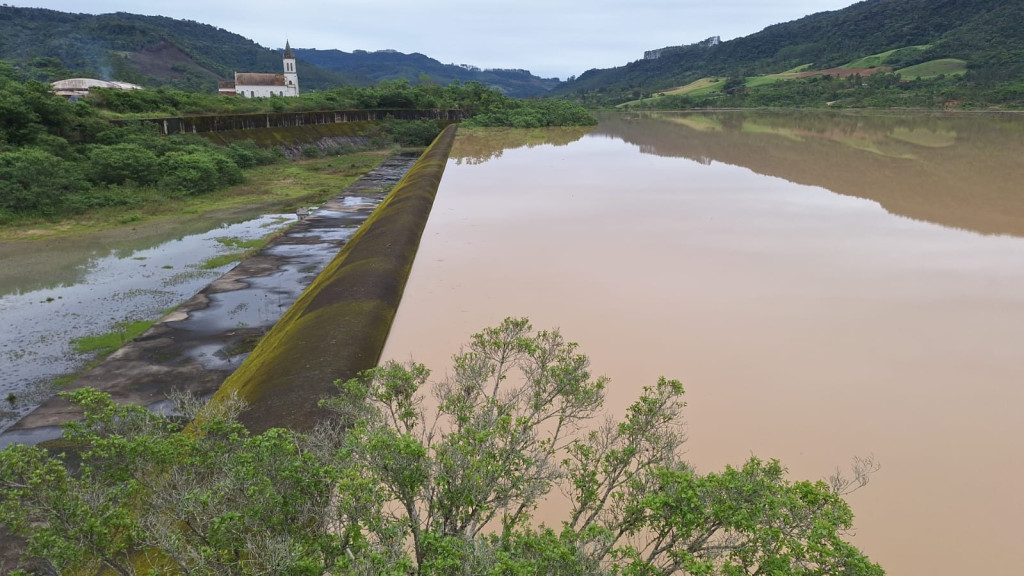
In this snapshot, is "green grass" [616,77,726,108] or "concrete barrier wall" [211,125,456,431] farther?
"green grass" [616,77,726,108]

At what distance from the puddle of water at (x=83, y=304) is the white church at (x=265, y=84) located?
6583 cm

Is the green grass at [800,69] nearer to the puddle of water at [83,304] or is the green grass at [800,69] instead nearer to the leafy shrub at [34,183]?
the puddle of water at [83,304]

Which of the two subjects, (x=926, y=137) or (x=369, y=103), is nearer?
(x=926, y=137)

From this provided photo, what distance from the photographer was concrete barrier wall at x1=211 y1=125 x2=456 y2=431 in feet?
24.3

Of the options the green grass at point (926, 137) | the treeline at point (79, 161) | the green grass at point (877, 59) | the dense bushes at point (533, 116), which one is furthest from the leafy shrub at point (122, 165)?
the green grass at point (877, 59)

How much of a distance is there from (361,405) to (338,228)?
16.1 metres

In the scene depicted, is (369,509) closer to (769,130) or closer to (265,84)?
(769,130)

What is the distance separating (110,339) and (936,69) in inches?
4469

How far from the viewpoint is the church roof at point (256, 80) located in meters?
75.4

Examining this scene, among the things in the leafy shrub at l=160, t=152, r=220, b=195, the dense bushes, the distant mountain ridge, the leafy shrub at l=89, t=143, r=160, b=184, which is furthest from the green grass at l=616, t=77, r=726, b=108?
the leafy shrub at l=89, t=143, r=160, b=184

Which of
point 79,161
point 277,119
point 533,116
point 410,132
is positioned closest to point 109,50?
point 410,132

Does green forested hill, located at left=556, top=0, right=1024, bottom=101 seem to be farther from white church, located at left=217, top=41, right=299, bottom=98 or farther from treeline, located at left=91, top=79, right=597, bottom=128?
white church, located at left=217, top=41, right=299, bottom=98

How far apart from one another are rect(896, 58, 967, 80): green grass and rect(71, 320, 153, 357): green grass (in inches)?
4285

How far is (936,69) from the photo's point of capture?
89062 mm
